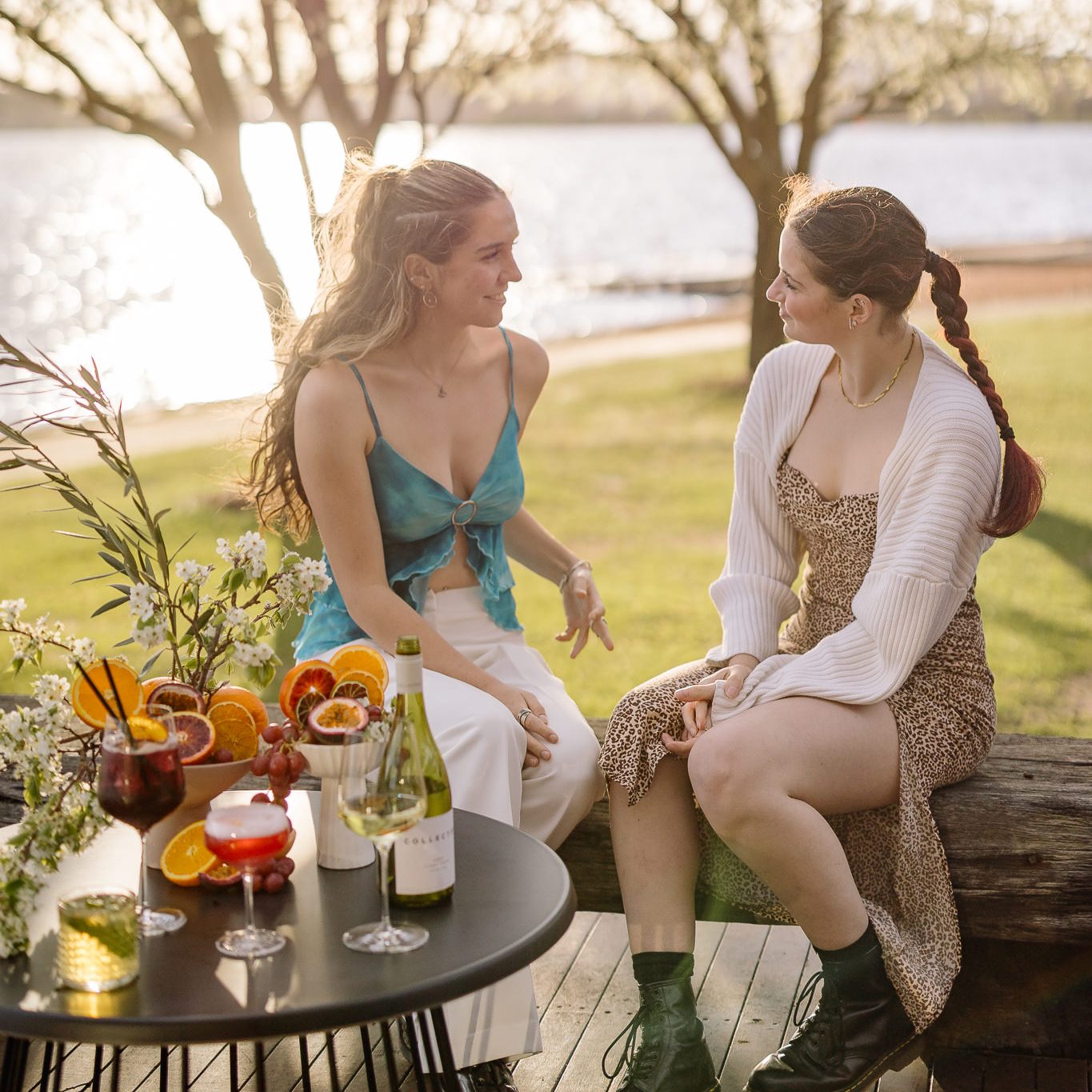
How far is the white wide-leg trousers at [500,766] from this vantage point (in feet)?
8.22

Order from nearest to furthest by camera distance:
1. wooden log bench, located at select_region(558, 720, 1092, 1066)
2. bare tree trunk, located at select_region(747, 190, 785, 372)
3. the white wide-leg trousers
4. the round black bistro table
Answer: the round black bistro table, the white wide-leg trousers, wooden log bench, located at select_region(558, 720, 1092, 1066), bare tree trunk, located at select_region(747, 190, 785, 372)

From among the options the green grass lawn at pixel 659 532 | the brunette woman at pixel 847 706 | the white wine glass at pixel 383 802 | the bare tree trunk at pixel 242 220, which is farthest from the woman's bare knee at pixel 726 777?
the bare tree trunk at pixel 242 220

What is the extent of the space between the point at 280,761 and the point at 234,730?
12 cm

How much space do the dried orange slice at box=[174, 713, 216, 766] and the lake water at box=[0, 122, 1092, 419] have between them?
0.59 meters

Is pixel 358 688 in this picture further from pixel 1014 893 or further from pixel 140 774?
pixel 1014 893

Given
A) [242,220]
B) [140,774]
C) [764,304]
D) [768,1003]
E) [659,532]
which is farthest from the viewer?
[659,532]

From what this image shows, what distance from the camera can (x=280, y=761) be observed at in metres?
2.04

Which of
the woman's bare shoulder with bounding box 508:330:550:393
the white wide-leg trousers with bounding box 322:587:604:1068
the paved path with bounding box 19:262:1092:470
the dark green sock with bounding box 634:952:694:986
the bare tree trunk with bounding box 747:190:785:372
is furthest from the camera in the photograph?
the paved path with bounding box 19:262:1092:470

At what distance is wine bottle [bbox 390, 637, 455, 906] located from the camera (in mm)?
1959

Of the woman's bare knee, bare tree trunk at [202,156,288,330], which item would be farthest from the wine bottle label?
bare tree trunk at [202,156,288,330]

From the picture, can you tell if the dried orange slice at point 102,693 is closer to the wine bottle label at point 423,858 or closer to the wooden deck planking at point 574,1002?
the wine bottle label at point 423,858

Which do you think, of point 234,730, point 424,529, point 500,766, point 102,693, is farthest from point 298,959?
point 424,529

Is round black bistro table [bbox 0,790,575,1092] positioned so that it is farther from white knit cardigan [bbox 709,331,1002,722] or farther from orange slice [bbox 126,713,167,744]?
white knit cardigan [bbox 709,331,1002,722]

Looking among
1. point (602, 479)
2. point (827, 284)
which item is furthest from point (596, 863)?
point (602, 479)
